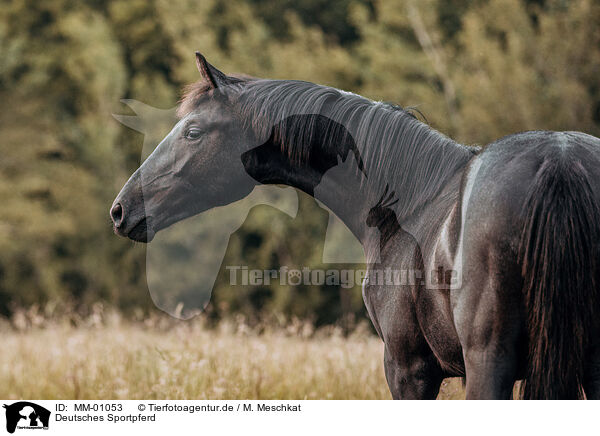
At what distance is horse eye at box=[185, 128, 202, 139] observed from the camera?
3.23 metres

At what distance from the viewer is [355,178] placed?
10.3ft

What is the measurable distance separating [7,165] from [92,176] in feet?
8.92

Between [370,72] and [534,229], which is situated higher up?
[370,72]

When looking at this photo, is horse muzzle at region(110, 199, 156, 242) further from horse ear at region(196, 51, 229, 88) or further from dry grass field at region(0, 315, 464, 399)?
dry grass field at region(0, 315, 464, 399)

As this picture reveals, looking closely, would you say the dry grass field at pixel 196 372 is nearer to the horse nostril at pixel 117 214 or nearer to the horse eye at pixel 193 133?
the horse nostril at pixel 117 214

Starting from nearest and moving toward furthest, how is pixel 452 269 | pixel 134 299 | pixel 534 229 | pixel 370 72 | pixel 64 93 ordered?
1. pixel 534 229
2. pixel 452 269
3. pixel 370 72
4. pixel 134 299
5. pixel 64 93

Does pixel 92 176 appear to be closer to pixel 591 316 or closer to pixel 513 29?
pixel 513 29

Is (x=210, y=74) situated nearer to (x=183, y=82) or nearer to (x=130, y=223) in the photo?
(x=130, y=223)

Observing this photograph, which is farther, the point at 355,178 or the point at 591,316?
the point at 355,178

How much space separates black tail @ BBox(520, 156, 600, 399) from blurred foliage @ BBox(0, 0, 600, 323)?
1264cm

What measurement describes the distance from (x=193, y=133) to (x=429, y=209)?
1.25 m

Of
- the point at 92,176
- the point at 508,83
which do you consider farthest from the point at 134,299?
the point at 508,83
